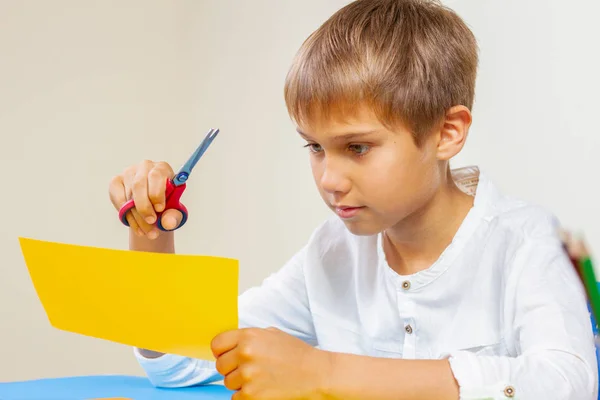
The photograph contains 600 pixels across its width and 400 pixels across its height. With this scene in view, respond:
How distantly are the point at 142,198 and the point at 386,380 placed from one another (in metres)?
0.36

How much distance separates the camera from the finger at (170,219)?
2.92 ft

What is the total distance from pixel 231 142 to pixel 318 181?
54.4 inches

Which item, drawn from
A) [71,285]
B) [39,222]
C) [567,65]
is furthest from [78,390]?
[39,222]

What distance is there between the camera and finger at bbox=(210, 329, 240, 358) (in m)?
0.66

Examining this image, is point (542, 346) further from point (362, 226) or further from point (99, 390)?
point (99, 390)

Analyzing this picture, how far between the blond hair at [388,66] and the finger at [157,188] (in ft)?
0.51

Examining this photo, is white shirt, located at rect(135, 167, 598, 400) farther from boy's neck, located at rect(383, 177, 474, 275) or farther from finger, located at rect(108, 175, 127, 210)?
finger, located at rect(108, 175, 127, 210)

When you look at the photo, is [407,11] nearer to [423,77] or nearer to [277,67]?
[423,77]

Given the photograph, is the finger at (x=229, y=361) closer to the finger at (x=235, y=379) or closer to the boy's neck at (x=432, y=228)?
the finger at (x=235, y=379)

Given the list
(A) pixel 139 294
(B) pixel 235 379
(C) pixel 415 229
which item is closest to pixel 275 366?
(B) pixel 235 379

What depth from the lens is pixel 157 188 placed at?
874 mm

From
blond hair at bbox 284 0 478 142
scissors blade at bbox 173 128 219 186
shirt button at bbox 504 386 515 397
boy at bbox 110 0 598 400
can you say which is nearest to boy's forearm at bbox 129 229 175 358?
boy at bbox 110 0 598 400

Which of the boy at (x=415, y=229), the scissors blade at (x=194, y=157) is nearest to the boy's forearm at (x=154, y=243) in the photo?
the boy at (x=415, y=229)

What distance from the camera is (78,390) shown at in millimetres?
831
